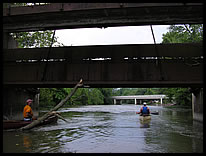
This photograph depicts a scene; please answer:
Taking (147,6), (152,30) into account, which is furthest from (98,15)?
(152,30)

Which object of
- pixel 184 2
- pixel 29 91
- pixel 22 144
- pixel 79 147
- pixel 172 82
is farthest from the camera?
pixel 29 91

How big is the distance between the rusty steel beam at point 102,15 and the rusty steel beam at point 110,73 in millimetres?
2942

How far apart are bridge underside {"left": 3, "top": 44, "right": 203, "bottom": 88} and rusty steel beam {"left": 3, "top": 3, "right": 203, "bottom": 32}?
8.40ft

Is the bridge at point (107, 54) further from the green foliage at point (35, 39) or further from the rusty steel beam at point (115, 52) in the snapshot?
the green foliage at point (35, 39)

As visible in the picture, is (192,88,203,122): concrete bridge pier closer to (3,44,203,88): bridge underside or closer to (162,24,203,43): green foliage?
(3,44,203,88): bridge underside

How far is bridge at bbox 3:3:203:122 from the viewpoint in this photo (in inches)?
405

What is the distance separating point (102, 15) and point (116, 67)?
378cm

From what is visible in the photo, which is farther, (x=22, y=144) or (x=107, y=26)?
(x=107, y=26)

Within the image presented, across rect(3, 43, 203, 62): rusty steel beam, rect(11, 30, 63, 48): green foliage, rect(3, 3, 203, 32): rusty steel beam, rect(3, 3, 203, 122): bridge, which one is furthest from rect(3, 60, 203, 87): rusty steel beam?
rect(11, 30, 63, 48): green foliage

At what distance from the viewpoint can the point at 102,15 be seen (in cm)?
1079

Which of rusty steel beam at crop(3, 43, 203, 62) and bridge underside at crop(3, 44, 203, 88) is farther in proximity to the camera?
rusty steel beam at crop(3, 43, 203, 62)

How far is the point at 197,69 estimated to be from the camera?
12.7 metres

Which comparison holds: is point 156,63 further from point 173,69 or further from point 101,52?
point 101,52

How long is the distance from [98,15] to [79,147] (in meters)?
6.61
